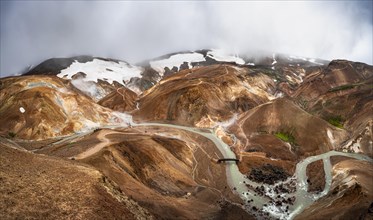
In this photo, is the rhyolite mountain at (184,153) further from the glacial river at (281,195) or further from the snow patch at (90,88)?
the snow patch at (90,88)

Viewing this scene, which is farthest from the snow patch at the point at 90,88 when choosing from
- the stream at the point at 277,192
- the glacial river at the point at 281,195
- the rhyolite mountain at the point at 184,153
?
the stream at the point at 277,192

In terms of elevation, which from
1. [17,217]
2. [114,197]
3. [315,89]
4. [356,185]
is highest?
[17,217]

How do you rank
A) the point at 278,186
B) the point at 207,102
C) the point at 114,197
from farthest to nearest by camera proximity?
the point at 207,102
the point at 278,186
the point at 114,197

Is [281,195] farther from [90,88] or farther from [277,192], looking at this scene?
[90,88]

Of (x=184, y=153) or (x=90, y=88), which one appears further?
(x=90, y=88)

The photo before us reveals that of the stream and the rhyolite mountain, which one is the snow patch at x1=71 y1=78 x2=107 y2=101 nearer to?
the rhyolite mountain

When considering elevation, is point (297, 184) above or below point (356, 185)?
below

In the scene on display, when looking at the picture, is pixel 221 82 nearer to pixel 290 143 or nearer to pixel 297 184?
pixel 290 143

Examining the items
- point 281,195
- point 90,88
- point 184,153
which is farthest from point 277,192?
point 90,88

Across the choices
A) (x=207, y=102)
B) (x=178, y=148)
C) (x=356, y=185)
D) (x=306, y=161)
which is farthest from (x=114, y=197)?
(x=207, y=102)
